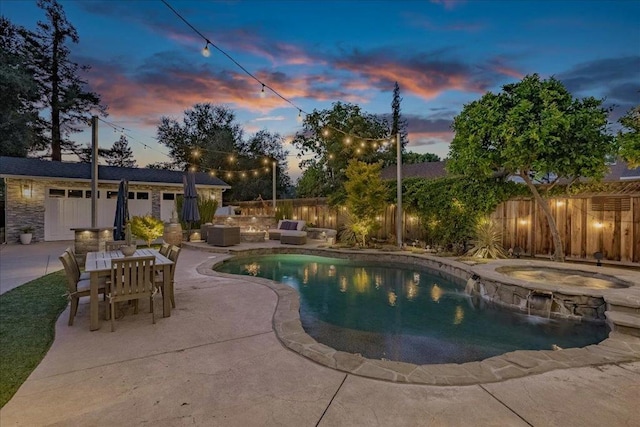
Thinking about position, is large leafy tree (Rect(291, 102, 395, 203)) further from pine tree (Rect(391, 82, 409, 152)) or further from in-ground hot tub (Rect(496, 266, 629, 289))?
pine tree (Rect(391, 82, 409, 152))

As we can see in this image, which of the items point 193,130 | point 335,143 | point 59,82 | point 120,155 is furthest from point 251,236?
point 120,155

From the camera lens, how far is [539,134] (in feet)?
22.6

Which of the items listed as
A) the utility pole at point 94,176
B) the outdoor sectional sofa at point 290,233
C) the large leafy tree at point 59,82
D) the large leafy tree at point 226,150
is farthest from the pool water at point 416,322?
the large leafy tree at point 59,82

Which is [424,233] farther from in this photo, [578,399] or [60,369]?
[60,369]

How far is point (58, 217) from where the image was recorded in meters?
→ 12.8

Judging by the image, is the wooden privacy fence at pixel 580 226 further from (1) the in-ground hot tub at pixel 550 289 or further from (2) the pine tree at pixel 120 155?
(2) the pine tree at pixel 120 155

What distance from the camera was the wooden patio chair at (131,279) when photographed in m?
3.75

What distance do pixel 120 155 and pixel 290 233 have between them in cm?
2262

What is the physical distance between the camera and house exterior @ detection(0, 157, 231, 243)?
467 inches

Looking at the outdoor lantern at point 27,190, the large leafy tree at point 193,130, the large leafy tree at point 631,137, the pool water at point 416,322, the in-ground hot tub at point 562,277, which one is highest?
the large leafy tree at point 193,130

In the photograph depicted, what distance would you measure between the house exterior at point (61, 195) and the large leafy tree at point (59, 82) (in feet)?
25.6

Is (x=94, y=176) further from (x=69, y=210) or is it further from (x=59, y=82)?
(x=59, y=82)

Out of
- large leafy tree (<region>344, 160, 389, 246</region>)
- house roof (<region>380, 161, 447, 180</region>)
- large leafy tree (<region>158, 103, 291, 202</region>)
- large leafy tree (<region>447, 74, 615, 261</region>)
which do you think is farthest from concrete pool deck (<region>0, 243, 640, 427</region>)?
large leafy tree (<region>158, 103, 291, 202</region>)

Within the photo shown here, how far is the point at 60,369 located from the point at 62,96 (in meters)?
24.4
